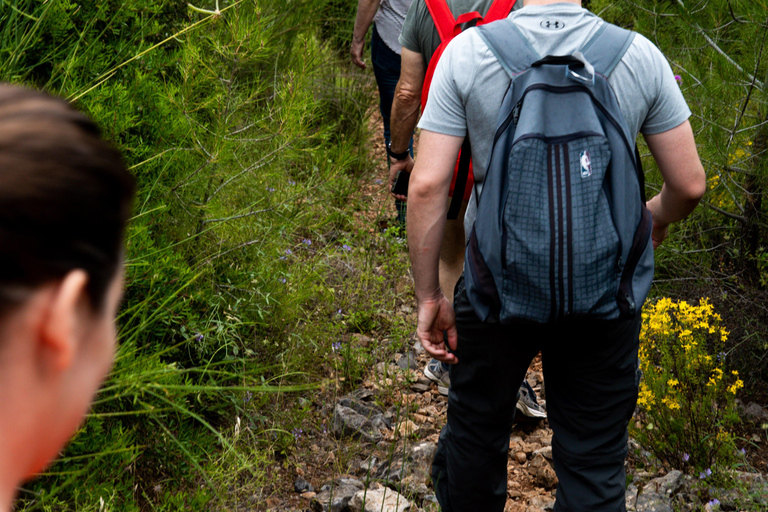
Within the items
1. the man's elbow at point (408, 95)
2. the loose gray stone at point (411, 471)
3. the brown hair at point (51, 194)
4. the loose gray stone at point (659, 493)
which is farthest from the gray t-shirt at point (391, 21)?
the brown hair at point (51, 194)

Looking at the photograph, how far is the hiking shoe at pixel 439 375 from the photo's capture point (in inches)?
133

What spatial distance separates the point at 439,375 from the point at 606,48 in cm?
209

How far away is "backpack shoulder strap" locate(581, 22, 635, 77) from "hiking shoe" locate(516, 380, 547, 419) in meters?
1.76

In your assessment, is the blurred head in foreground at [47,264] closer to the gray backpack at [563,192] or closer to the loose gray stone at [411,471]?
the gray backpack at [563,192]

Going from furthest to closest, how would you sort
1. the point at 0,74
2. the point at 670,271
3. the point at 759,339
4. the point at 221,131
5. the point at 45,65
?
the point at 670,271 < the point at 759,339 < the point at 221,131 < the point at 45,65 < the point at 0,74

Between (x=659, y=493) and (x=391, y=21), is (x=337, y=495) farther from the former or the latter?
(x=391, y=21)

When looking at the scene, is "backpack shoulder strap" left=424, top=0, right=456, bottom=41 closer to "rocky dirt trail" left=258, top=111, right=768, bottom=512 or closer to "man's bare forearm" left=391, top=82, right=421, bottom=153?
"man's bare forearm" left=391, top=82, right=421, bottom=153

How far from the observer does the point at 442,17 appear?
7.99 ft

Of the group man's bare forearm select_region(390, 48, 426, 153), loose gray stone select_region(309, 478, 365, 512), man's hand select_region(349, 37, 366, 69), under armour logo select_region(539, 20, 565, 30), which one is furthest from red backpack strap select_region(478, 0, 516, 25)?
man's hand select_region(349, 37, 366, 69)

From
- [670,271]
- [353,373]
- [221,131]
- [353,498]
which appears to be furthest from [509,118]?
[670,271]

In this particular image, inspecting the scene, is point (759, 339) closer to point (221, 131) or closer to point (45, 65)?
point (221, 131)

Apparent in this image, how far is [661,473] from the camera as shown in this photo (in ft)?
9.07

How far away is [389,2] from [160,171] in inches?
84.3

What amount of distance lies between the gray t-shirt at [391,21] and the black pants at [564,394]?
253cm
